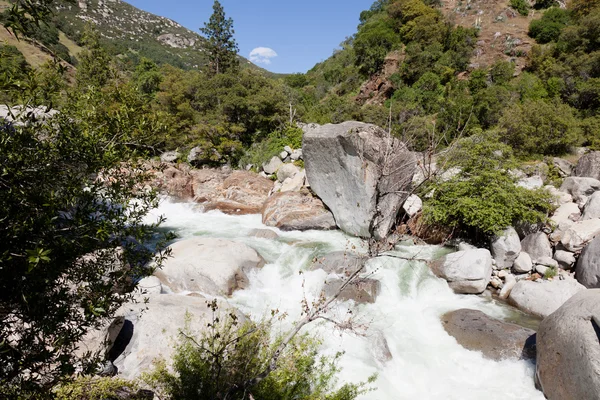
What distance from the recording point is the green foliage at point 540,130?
1872 centimetres

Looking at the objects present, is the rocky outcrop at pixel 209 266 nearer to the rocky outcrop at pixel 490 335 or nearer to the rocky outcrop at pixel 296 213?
the rocky outcrop at pixel 296 213

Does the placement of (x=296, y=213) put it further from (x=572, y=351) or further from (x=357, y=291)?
(x=572, y=351)

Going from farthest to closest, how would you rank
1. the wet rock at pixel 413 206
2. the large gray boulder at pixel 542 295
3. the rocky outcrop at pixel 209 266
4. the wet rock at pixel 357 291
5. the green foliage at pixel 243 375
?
1. the wet rock at pixel 413 206
2. the rocky outcrop at pixel 209 266
3. the wet rock at pixel 357 291
4. the large gray boulder at pixel 542 295
5. the green foliage at pixel 243 375

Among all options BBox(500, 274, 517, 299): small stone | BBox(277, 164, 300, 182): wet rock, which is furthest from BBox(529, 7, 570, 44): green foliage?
BBox(500, 274, 517, 299): small stone

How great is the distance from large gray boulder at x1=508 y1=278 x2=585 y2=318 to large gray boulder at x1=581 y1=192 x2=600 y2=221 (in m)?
3.30

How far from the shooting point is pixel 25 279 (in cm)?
259

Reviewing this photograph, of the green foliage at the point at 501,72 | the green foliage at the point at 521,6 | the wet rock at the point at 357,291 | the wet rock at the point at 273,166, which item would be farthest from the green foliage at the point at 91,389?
the green foliage at the point at 521,6

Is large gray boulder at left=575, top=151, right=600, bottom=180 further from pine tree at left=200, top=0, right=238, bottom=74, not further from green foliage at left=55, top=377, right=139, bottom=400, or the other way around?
pine tree at left=200, top=0, right=238, bottom=74

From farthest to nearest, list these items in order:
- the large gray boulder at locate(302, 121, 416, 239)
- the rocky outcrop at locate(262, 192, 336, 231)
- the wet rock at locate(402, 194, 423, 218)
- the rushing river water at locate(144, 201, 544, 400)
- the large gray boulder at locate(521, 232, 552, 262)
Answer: the rocky outcrop at locate(262, 192, 336, 231), the wet rock at locate(402, 194, 423, 218), the large gray boulder at locate(302, 121, 416, 239), the large gray boulder at locate(521, 232, 552, 262), the rushing river water at locate(144, 201, 544, 400)

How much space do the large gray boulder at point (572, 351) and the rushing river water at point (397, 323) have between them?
63 cm

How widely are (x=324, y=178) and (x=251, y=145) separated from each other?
43.7 ft

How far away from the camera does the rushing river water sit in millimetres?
6938

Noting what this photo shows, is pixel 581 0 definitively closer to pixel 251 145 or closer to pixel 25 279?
pixel 251 145

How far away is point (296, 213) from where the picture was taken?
15047 millimetres
